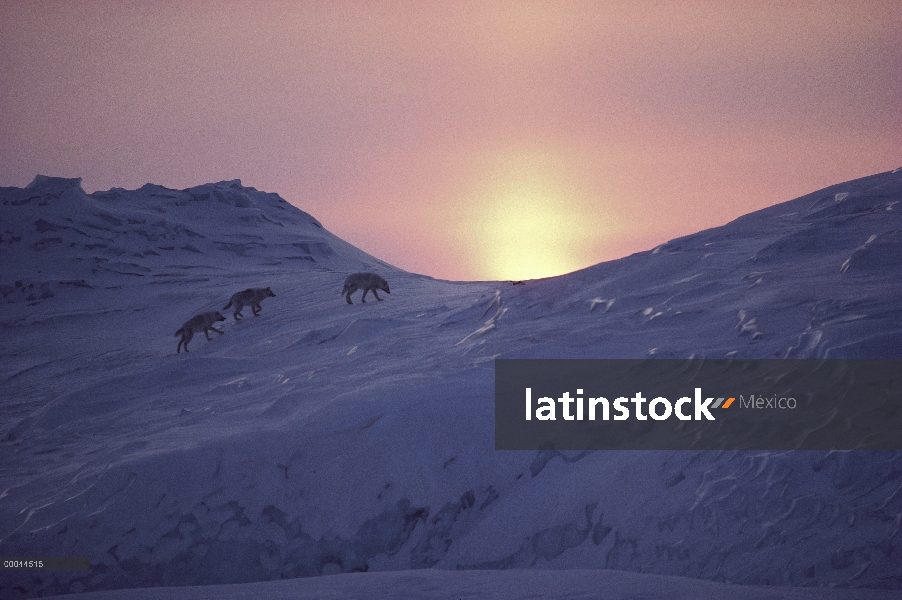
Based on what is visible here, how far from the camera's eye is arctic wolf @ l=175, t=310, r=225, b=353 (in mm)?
16906

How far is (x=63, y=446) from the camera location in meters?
11.5

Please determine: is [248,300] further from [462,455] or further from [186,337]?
[462,455]

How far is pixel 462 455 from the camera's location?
862 cm

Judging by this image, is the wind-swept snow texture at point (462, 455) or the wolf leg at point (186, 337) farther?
the wolf leg at point (186, 337)

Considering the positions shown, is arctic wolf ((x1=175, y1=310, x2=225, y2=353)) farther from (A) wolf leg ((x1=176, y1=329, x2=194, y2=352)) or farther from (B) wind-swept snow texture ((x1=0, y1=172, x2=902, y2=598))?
(B) wind-swept snow texture ((x1=0, y1=172, x2=902, y2=598))

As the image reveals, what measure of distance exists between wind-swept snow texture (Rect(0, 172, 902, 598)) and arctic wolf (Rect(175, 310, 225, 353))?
672mm

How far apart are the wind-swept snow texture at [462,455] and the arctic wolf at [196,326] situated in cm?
67

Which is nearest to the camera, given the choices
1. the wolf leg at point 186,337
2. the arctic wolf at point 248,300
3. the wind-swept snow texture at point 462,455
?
the wind-swept snow texture at point 462,455

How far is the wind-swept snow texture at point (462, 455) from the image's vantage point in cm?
638

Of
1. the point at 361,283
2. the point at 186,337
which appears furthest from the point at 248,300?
the point at 361,283

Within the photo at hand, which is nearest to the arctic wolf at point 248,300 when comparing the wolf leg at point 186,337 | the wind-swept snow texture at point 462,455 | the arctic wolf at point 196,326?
the arctic wolf at point 196,326

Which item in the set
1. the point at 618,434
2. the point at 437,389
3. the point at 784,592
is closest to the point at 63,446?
the point at 437,389

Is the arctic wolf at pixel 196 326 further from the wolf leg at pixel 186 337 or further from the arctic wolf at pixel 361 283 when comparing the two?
the arctic wolf at pixel 361 283

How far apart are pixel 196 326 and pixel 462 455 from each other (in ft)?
35.3
